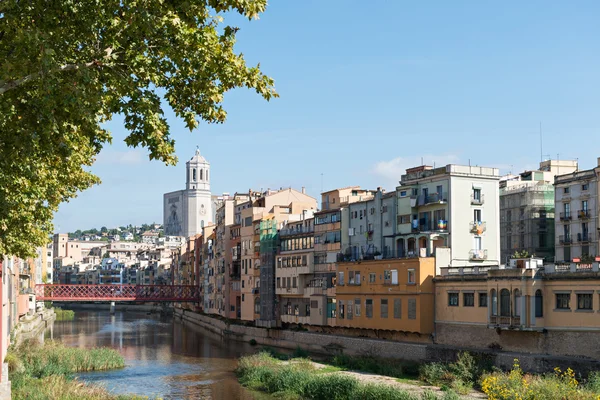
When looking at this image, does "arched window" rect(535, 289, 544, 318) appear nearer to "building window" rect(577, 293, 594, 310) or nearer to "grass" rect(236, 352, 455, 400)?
"building window" rect(577, 293, 594, 310)

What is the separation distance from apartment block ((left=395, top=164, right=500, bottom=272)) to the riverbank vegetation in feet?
73.9

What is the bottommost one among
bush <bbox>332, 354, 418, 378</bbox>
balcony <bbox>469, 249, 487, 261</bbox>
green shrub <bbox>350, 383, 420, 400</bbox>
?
bush <bbox>332, 354, 418, 378</bbox>

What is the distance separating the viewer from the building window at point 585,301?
4331 centimetres

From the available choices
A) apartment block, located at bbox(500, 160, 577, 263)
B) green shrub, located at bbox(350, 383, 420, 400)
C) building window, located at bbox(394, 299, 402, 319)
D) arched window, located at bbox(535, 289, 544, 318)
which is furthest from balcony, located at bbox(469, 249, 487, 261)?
green shrub, located at bbox(350, 383, 420, 400)

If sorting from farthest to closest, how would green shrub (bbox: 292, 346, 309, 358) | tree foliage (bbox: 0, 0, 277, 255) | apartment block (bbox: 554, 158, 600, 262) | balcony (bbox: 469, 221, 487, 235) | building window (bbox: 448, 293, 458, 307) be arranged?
apartment block (bbox: 554, 158, 600, 262), green shrub (bbox: 292, 346, 309, 358), balcony (bbox: 469, 221, 487, 235), building window (bbox: 448, 293, 458, 307), tree foliage (bbox: 0, 0, 277, 255)

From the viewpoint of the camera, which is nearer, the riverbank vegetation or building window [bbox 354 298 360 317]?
the riverbank vegetation

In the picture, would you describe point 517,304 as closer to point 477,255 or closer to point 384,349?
point 477,255

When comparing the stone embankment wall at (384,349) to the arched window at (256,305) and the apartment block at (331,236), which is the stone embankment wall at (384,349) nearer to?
the arched window at (256,305)

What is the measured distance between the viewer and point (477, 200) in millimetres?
58031

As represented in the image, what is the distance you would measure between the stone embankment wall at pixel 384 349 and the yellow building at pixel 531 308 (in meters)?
0.76

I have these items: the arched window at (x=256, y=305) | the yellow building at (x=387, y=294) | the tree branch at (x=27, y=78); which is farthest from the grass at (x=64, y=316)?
the tree branch at (x=27, y=78)

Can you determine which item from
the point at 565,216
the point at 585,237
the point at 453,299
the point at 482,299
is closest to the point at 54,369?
the point at 453,299

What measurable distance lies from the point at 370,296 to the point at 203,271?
5993 centimetres

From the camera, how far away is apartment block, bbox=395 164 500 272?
56.8 metres
